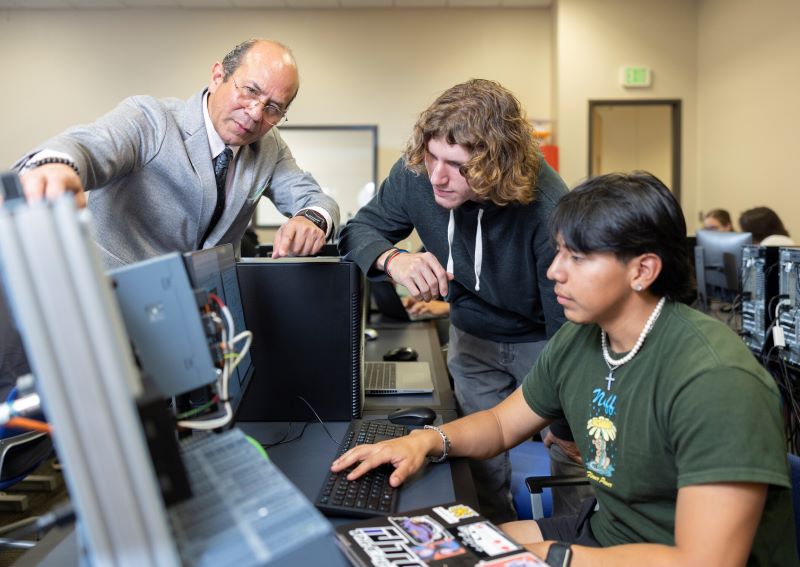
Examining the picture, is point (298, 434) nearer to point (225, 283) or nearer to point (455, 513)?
point (225, 283)

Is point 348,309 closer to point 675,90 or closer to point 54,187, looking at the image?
point 54,187

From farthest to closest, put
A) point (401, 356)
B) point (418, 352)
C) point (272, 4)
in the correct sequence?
1. point (272, 4)
2. point (418, 352)
3. point (401, 356)

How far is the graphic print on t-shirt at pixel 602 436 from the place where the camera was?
1029 mm

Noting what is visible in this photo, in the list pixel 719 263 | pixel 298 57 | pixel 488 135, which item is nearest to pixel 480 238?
pixel 488 135

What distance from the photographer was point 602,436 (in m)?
1.05

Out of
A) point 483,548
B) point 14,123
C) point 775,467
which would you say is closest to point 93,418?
point 483,548

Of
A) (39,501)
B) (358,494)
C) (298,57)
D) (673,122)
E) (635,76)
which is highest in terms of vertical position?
(298,57)

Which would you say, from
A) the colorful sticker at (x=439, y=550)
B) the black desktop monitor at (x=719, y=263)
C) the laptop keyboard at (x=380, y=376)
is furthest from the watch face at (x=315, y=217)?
the black desktop monitor at (x=719, y=263)

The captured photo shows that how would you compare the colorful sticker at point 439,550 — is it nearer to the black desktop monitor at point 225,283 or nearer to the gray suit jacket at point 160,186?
the black desktop monitor at point 225,283

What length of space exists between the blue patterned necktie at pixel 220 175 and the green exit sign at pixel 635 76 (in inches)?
191

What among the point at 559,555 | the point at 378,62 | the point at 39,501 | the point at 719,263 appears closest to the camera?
the point at 559,555

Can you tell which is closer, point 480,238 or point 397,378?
point 480,238

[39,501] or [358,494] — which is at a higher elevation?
[358,494]

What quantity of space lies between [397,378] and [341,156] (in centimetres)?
450
